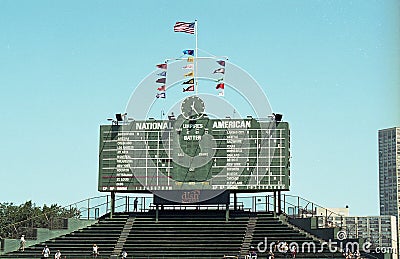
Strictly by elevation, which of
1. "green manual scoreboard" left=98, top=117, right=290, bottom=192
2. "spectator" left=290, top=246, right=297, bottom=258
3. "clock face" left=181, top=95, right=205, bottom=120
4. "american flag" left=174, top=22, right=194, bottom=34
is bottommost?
"spectator" left=290, top=246, right=297, bottom=258

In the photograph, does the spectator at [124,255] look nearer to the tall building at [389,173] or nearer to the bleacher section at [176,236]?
the bleacher section at [176,236]

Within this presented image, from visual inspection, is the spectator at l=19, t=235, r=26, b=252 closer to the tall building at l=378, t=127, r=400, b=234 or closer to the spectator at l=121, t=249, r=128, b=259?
the spectator at l=121, t=249, r=128, b=259

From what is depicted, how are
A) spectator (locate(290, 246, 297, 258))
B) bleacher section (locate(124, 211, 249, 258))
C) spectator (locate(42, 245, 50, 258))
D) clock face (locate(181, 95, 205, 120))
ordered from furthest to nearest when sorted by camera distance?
1. clock face (locate(181, 95, 205, 120))
2. spectator (locate(42, 245, 50, 258))
3. bleacher section (locate(124, 211, 249, 258))
4. spectator (locate(290, 246, 297, 258))

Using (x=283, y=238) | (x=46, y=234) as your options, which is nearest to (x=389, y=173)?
(x=283, y=238)

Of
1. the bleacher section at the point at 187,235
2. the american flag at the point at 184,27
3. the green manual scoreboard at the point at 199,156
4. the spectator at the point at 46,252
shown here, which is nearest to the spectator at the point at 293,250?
the bleacher section at the point at 187,235

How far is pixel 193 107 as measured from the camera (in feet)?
→ 146

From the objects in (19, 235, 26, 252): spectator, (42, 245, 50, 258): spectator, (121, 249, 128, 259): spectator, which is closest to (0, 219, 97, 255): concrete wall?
(19, 235, 26, 252): spectator

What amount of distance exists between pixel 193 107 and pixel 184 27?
5933 mm

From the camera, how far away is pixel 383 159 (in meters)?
107

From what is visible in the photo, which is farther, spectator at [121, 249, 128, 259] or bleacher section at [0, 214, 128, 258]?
bleacher section at [0, 214, 128, 258]

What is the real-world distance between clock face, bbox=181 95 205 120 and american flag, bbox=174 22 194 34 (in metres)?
5.05

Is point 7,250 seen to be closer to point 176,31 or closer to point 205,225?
point 205,225

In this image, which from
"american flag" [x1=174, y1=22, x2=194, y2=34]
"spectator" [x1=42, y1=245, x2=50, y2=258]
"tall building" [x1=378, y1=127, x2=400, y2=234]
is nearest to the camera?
"spectator" [x1=42, y1=245, x2=50, y2=258]

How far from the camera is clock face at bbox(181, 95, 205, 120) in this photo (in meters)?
44.3
